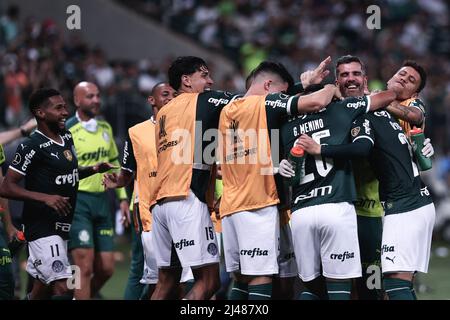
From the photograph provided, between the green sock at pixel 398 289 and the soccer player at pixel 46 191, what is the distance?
3125mm

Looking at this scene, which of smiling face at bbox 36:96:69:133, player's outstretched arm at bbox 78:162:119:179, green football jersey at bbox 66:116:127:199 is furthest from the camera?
green football jersey at bbox 66:116:127:199

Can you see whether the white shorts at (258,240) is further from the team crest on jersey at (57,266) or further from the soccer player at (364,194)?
the team crest on jersey at (57,266)

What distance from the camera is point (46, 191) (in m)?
9.73

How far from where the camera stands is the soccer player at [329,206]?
28.6 ft

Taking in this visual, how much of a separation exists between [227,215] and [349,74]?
1.78m

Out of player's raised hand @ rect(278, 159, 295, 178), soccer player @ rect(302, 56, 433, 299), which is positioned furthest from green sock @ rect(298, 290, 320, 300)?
player's raised hand @ rect(278, 159, 295, 178)

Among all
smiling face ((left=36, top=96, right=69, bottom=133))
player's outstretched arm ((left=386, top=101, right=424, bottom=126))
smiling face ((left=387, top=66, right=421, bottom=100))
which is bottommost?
player's outstretched arm ((left=386, top=101, right=424, bottom=126))

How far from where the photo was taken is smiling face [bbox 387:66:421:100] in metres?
9.68

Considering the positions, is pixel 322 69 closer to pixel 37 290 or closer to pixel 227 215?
pixel 227 215

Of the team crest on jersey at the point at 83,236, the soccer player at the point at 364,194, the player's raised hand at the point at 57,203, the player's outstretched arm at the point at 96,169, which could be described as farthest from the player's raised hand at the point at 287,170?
the team crest on jersey at the point at 83,236

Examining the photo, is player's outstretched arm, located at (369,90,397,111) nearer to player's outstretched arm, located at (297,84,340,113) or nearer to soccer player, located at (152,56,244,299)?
player's outstretched arm, located at (297,84,340,113)

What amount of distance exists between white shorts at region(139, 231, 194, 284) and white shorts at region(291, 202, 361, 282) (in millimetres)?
2055

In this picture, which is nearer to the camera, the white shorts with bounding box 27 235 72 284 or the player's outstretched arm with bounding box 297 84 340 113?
the player's outstretched arm with bounding box 297 84 340 113

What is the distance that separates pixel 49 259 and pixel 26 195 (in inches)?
27.5
